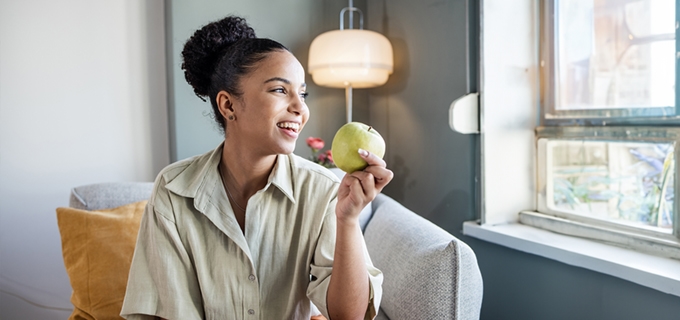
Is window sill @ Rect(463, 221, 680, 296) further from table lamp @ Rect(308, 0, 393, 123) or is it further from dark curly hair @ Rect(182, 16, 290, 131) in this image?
dark curly hair @ Rect(182, 16, 290, 131)

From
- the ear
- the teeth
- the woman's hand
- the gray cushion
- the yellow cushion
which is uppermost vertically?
the ear

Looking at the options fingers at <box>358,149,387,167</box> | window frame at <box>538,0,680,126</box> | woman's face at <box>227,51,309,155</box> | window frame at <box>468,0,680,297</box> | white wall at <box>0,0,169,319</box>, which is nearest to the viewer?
fingers at <box>358,149,387,167</box>

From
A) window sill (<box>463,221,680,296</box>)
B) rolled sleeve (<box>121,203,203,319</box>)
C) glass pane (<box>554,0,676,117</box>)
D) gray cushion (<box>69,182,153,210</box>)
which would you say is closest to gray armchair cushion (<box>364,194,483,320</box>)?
window sill (<box>463,221,680,296</box>)

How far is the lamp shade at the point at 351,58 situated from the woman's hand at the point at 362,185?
4.15 ft

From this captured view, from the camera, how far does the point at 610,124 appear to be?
5.01 feet

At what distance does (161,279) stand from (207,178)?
0.25 m

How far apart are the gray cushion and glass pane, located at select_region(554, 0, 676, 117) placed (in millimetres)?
1623

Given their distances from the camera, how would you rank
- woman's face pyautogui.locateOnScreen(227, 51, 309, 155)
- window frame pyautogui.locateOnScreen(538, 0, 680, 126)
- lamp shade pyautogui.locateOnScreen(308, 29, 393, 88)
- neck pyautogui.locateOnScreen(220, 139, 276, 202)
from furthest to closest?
1. lamp shade pyautogui.locateOnScreen(308, 29, 393, 88)
2. window frame pyautogui.locateOnScreen(538, 0, 680, 126)
3. neck pyautogui.locateOnScreen(220, 139, 276, 202)
4. woman's face pyautogui.locateOnScreen(227, 51, 309, 155)

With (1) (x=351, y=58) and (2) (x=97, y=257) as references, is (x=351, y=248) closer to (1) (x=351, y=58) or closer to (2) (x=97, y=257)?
(2) (x=97, y=257)

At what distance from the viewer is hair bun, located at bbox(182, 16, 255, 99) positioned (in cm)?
120

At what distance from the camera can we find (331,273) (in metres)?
1.09

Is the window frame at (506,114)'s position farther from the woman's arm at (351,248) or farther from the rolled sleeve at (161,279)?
the rolled sleeve at (161,279)

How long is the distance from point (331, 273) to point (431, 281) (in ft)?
0.76

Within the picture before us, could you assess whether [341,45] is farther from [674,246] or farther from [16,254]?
[16,254]
